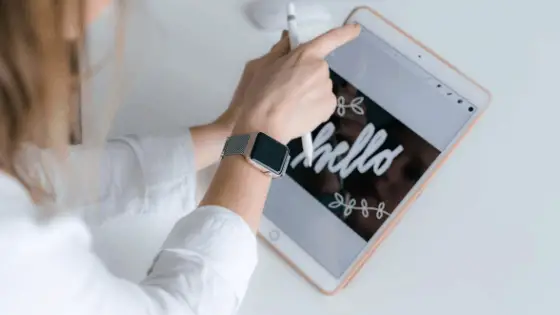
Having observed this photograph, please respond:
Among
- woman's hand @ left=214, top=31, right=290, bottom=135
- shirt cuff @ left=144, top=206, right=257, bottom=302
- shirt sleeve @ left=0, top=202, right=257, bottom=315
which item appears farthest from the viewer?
woman's hand @ left=214, top=31, right=290, bottom=135

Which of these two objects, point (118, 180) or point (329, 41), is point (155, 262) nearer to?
point (118, 180)

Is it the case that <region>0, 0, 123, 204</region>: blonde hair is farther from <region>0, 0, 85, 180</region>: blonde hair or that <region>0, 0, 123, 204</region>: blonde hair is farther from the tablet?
the tablet

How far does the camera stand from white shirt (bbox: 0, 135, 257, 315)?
326mm

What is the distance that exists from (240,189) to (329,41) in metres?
0.15

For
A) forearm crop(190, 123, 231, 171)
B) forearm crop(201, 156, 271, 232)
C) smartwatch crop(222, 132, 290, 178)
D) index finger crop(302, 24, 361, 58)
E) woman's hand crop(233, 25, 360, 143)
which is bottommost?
forearm crop(190, 123, 231, 171)

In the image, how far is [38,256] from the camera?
1.08 feet

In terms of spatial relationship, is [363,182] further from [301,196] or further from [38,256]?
[38,256]

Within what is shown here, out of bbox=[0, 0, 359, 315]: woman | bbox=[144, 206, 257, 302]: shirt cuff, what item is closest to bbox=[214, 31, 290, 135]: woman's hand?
bbox=[0, 0, 359, 315]: woman

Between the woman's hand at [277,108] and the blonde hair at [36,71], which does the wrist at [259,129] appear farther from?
the blonde hair at [36,71]

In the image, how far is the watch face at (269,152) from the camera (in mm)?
477

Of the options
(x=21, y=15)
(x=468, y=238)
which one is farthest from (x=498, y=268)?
(x=21, y=15)

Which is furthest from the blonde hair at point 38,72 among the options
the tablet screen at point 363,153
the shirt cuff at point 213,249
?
the tablet screen at point 363,153

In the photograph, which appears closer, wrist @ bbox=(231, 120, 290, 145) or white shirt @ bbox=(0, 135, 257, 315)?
white shirt @ bbox=(0, 135, 257, 315)

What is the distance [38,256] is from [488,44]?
463 mm
